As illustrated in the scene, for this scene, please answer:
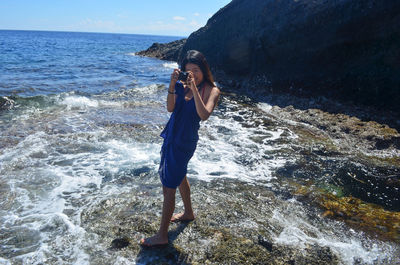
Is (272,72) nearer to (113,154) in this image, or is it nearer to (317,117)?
(317,117)

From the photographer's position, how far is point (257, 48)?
1473 centimetres

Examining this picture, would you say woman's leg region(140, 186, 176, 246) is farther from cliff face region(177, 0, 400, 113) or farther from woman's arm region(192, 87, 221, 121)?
cliff face region(177, 0, 400, 113)

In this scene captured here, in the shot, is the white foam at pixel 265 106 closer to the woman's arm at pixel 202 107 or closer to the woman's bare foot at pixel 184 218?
the woman's bare foot at pixel 184 218

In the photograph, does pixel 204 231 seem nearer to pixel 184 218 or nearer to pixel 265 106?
pixel 184 218

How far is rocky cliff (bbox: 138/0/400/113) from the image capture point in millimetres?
9938

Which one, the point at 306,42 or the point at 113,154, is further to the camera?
the point at 306,42

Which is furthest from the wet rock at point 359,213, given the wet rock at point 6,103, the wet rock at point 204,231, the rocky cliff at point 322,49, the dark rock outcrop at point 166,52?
the dark rock outcrop at point 166,52

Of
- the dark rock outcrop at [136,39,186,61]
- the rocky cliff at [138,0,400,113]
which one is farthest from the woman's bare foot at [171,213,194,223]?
the dark rock outcrop at [136,39,186,61]

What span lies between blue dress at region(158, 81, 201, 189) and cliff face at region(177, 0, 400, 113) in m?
8.42

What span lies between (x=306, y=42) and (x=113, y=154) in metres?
9.69

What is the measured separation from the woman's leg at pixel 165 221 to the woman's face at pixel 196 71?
130 centimetres

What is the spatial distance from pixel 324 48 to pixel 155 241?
10.9 m

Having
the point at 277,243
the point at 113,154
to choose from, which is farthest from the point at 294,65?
the point at 277,243

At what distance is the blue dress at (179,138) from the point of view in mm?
3262
